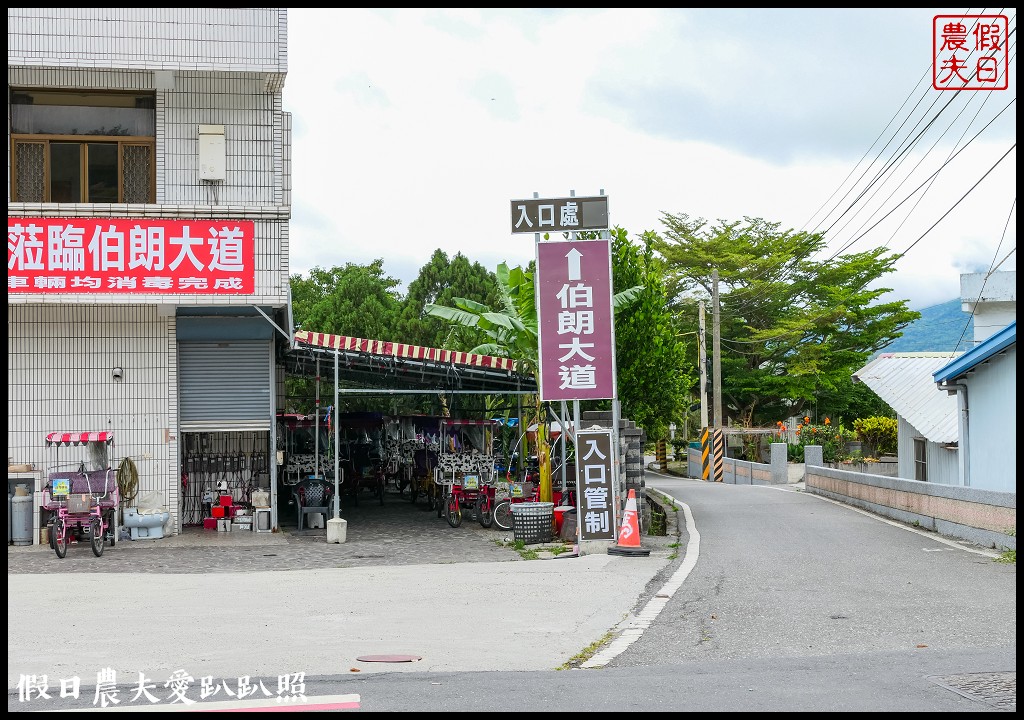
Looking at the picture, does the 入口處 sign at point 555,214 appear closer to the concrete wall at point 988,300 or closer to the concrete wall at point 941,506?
the concrete wall at point 941,506

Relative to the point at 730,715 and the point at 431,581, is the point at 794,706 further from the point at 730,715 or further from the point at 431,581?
the point at 431,581

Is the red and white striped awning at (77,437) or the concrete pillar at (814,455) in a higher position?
the red and white striped awning at (77,437)

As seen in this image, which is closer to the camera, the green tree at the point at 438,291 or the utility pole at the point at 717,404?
the utility pole at the point at 717,404

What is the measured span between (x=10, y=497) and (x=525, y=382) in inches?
449

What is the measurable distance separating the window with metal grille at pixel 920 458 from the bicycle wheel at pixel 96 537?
59.8ft

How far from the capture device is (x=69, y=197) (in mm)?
17734

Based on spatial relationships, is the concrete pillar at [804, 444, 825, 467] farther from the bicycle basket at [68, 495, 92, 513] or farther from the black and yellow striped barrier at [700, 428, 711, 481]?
the bicycle basket at [68, 495, 92, 513]

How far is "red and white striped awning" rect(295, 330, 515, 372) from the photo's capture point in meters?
18.8

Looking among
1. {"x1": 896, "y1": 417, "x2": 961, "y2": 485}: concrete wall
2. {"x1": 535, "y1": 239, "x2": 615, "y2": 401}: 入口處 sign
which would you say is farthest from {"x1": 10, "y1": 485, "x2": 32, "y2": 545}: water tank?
{"x1": 896, "y1": 417, "x2": 961, "y2": 485}: concrete wall

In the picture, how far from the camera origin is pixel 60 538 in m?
15.9

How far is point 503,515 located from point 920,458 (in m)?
11.5

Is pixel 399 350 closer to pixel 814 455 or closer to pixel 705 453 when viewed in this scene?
pixel 814 455

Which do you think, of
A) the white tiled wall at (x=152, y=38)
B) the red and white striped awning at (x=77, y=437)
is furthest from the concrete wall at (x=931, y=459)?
the red and white striped awning at (x=77, y=437)

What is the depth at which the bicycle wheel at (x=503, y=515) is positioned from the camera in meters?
A: 19.2
